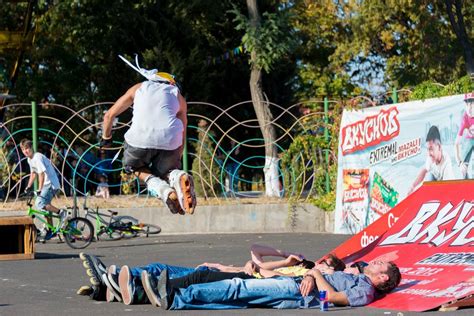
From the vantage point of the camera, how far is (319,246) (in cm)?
1766

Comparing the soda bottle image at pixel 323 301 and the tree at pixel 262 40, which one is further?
the tree at pixel 262 40

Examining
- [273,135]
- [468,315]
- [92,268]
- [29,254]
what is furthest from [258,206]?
[468,315]

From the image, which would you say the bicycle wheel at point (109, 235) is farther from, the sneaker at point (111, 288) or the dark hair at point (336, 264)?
the dark hair at point (336, 264)

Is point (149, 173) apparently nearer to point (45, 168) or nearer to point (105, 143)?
point (105, 143)

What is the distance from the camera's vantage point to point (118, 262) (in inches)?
628

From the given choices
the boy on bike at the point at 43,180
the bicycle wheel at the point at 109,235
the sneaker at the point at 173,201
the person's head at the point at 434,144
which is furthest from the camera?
the bicycle wheel at the point at 109,235

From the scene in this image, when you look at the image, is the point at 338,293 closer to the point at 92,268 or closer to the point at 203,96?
the point at 92,268

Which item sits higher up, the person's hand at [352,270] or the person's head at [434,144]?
the person's head at [434,144]

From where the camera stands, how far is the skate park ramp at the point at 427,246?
10102 mm

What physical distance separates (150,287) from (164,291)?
0.18 meters

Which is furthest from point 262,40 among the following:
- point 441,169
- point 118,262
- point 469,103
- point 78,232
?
point 118,262

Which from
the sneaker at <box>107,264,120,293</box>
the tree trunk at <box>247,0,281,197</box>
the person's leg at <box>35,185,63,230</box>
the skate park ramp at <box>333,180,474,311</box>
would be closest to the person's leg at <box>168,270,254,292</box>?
the sneaker at <box>107,264,120,293</box>

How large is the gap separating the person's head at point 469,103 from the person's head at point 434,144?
70 centimetres

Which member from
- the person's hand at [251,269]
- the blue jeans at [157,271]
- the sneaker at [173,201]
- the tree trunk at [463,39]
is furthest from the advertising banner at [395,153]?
the tree trunk at [463,39]
